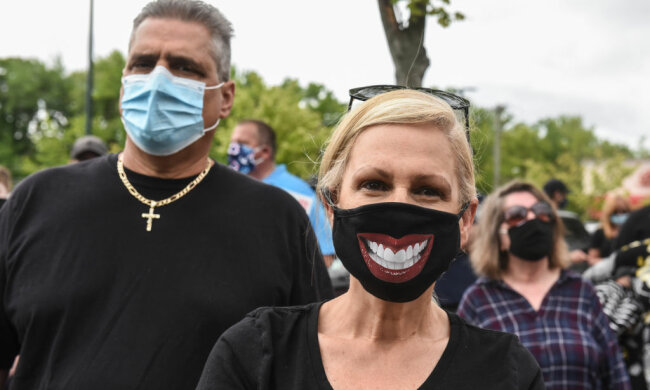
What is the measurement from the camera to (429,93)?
2016 millimetres

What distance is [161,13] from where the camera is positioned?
2.54 meters

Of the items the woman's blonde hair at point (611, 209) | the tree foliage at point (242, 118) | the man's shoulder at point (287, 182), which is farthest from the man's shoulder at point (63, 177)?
the tree foliage at point (242, 118)

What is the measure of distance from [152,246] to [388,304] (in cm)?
87

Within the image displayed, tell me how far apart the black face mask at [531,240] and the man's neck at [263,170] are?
108 inches

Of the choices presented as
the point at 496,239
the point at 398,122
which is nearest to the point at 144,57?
the point at 398,122

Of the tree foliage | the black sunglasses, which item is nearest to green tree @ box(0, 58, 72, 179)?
the tree foliage

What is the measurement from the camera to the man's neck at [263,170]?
630 centimetres

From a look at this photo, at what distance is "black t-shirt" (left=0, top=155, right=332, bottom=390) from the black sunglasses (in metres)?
0.60

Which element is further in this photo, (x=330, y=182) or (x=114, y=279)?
(x=114, y=279)

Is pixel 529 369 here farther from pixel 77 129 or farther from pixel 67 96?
pixel 67 96

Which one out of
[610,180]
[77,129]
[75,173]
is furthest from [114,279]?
[610,180]

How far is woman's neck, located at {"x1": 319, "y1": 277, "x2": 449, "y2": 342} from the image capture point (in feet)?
6.01

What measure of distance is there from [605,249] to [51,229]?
7666 millimetres

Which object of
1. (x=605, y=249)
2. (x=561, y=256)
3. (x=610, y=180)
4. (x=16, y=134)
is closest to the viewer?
(x=561, y=256)
